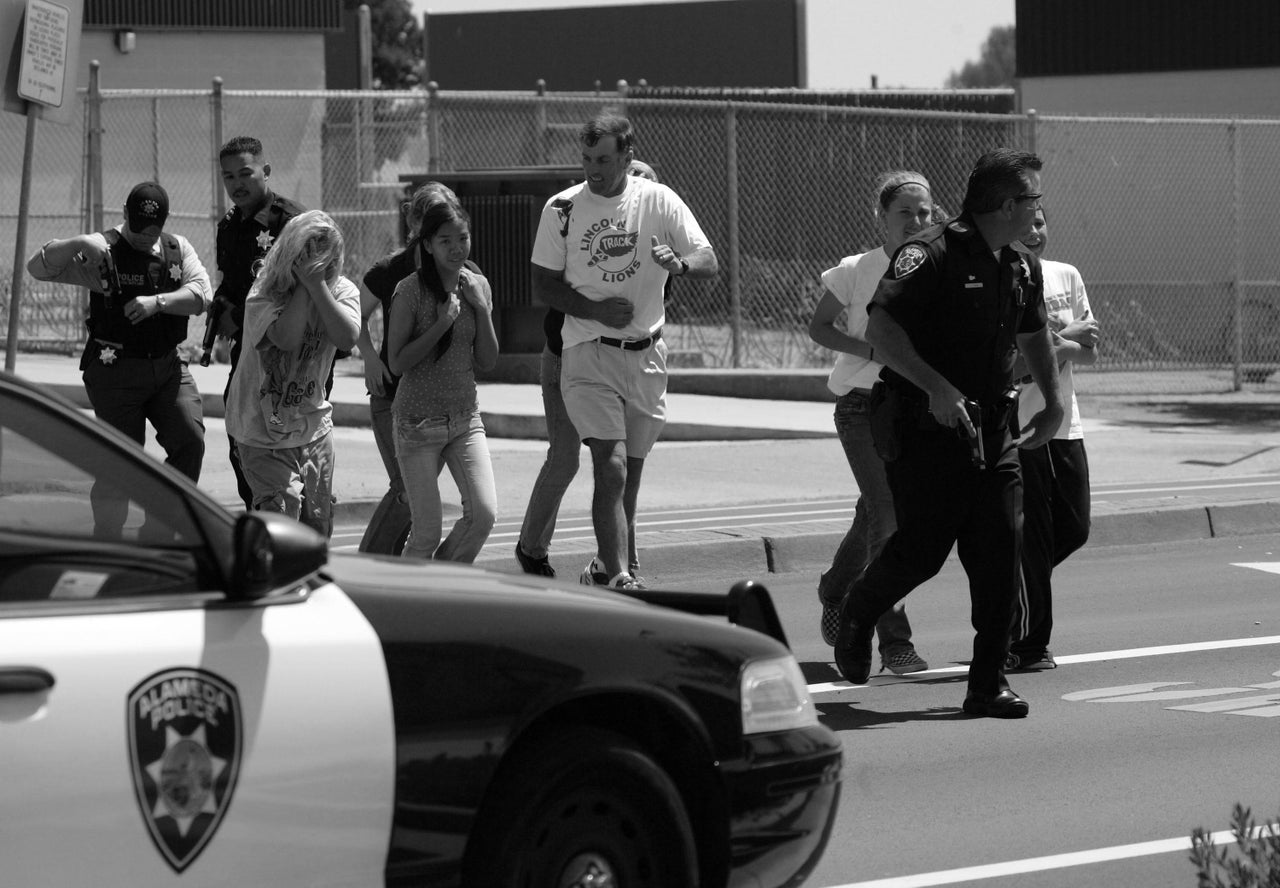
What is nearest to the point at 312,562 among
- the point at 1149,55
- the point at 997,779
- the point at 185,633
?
the point at 185,633

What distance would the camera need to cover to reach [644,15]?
53.5 m

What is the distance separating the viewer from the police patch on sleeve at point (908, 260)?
661cm

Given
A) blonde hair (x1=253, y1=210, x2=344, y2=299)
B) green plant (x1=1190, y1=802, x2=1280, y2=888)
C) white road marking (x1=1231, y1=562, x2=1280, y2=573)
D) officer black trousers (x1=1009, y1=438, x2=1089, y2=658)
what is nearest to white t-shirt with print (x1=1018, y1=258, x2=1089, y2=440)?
officer black trousers (x1=1009, y1=438, x2=1089, y2=658)

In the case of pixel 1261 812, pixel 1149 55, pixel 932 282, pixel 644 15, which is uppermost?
pixel 644 15

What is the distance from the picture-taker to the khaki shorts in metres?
8.48

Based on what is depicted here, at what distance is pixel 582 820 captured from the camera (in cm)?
396

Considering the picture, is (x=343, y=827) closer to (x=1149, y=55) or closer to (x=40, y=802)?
(x=40, y=802)

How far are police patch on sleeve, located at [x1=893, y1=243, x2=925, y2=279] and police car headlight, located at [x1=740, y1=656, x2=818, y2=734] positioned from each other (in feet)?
8.33

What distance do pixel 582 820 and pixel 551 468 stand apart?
4823 millimetres

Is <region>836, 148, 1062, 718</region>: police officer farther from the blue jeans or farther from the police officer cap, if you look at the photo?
the police officer cap

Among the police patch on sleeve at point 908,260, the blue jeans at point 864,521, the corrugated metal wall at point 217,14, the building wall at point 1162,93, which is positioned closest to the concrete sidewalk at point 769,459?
the blue jeans at point 864,521

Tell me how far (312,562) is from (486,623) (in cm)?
40

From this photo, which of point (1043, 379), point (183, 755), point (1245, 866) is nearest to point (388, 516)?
point (1043, 379)

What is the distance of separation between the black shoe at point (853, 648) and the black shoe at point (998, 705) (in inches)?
16.2
